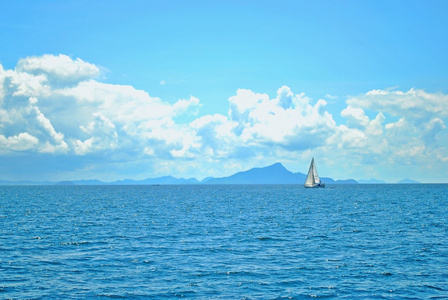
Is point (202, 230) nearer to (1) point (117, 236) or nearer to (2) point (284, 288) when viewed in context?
(1) point (117, 236)

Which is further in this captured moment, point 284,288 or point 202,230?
point 202,230

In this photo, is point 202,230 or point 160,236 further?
point 202,230

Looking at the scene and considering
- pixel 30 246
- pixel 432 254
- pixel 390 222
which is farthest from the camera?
pixel 390 222

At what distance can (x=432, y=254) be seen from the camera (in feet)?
143

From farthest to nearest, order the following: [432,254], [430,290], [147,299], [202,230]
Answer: [202,230] < [432,254] < [430,290] < [147,299]

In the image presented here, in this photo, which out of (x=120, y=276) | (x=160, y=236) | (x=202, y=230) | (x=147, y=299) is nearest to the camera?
(x=147, y=299)

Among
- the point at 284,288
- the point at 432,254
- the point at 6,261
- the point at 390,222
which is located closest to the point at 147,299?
the point at 284,288

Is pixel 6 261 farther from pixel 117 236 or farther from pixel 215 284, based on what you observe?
pixel 215 284

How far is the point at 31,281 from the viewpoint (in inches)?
1296

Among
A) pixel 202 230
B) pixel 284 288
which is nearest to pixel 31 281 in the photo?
pixel 284 288

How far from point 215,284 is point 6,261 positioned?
75.7ft

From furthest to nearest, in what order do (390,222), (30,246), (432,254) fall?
(390,222) < (30,246) < (432,254)

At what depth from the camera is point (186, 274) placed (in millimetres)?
35312

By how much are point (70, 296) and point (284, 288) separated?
16731mm
